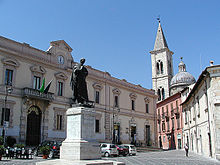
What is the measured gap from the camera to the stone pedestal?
32.0ft

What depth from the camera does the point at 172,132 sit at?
168ft

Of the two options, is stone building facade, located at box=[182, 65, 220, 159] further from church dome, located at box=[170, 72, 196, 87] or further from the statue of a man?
church dome, located at box=[170, 72, 196, 87]

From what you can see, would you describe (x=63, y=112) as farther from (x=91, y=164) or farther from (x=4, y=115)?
(x=91, y=164)

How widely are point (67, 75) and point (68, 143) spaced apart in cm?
2175

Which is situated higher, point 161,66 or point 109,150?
point 161,66

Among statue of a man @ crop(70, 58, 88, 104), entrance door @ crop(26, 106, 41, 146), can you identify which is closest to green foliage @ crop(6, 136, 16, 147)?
entrance door @ crop(26, 106, 41, 146)

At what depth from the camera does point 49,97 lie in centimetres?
2786

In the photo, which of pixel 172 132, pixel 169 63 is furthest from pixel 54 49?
pixel 169 63

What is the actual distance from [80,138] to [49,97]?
61.4 feet

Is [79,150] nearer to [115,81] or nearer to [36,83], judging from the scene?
[36,83]

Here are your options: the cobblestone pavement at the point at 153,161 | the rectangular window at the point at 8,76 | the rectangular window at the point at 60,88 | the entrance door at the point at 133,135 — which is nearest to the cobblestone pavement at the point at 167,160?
the cobblestone pavement at the point at 153,161

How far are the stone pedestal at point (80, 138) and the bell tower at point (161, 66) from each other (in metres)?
62.8

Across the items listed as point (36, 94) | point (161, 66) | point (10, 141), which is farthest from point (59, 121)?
point (161, 66)

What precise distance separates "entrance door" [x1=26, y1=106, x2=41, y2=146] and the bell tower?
49.5 meters
